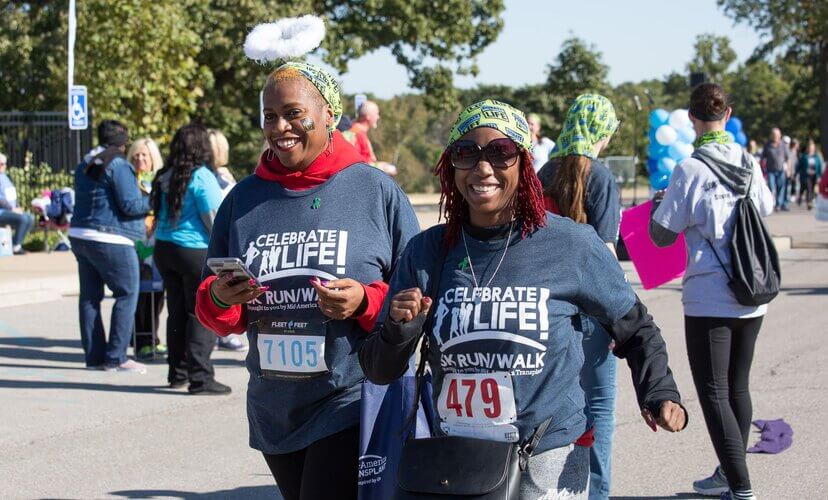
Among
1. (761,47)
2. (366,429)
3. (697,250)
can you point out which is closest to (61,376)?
(697,250)

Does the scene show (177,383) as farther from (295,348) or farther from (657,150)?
(657,150)

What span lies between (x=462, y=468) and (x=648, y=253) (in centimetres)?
353

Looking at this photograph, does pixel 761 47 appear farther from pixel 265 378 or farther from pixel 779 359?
pixel 265 378

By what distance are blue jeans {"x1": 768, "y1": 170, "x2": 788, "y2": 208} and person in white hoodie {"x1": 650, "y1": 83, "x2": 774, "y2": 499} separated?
24155mm

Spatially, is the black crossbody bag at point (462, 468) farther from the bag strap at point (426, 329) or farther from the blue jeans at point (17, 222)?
the blue jeans at point (17, 222)

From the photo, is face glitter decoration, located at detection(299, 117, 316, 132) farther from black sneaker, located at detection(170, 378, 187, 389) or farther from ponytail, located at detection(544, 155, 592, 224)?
black sneaker, located at detection(170, 378, 187, 389)

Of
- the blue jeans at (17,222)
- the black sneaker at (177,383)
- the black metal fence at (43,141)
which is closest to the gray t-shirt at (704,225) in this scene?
the black sneaker at (177,383)

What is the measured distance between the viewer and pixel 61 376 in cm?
931

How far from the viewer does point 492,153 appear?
10.4 feet

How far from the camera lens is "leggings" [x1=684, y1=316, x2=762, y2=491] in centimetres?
527

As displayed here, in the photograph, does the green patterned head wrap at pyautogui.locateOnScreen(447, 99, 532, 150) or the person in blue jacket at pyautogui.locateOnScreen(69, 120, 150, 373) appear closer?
the green patterned head wrap at pyautogui.locateOnScreen(447, 99, 532, 150)

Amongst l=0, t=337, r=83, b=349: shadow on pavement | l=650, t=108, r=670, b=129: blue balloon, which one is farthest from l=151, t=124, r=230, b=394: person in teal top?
l=650, t=108, r=670, b=129: blue balloon

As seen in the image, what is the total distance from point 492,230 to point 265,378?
1.01m

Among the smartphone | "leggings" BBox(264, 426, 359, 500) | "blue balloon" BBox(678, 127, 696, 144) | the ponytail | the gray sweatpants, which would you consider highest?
"blue balloon" BBox(678, 127, 696, 144)
